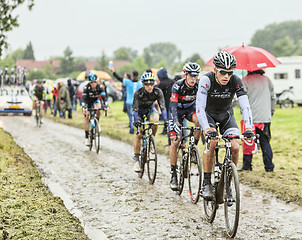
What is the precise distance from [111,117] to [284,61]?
1564 cm

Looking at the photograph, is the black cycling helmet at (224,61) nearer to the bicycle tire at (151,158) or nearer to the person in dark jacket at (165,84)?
the bicycle tire at (151,158)

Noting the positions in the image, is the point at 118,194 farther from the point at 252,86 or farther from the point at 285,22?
the point at 285,22

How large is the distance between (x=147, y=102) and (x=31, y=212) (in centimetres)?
348

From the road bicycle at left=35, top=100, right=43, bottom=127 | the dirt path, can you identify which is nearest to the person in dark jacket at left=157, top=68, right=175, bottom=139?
the dirt path

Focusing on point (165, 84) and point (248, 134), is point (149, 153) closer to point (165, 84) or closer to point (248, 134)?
point (248, 134)

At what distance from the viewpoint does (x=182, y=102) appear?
7699 mm

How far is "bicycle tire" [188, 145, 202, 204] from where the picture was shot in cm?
Result: 675

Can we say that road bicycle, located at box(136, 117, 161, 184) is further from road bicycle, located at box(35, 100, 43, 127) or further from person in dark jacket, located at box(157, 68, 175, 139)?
road bicycle, located at box(35, 100, 43, 127)

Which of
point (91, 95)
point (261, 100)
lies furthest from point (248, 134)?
point (91, 95)

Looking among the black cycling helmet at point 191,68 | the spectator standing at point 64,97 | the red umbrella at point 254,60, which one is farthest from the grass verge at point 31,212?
the spectator standing at point 64,97

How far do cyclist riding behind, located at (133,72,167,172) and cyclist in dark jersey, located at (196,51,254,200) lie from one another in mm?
2537

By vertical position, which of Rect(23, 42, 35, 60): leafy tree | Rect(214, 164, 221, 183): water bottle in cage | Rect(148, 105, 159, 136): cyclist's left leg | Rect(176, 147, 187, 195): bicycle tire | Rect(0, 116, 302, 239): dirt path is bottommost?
Rect(0, 116, 302, 239): dirt path

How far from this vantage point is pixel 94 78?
12.1 m

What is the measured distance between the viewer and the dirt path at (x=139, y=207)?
557 cm
